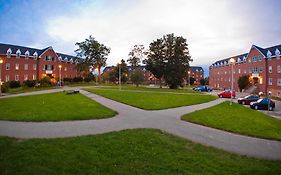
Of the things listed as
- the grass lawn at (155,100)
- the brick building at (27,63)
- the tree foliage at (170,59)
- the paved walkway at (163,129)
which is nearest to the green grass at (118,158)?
the paved walkway at (163,129)

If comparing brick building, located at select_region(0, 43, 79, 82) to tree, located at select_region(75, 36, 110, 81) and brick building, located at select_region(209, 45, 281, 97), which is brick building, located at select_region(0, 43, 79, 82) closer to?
tree, located at select_region(75, 36, 110, 81)

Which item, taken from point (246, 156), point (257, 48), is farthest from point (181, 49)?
point (246, 156)

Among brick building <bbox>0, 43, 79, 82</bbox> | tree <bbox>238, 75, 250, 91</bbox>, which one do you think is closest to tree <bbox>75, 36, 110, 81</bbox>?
brick building <bbox>0, 43, 79, 82</bbox>

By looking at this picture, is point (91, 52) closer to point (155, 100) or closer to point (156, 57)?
point (156, 57)

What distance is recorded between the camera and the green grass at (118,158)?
19.9ft

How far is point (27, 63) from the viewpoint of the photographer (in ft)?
206

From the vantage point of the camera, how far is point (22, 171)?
568 centimetres

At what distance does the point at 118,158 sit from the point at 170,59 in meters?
52.5

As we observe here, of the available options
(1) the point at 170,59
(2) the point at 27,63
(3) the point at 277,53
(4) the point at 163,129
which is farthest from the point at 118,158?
(2) the point at 27,63

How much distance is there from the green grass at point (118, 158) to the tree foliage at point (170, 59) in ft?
159

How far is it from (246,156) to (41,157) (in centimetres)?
711

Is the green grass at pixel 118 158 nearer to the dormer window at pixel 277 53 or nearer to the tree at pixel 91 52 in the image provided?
the dormer window at pixel 277 53

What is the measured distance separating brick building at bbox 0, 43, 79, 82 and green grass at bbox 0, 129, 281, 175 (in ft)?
188

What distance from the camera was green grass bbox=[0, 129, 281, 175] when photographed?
6.08m
